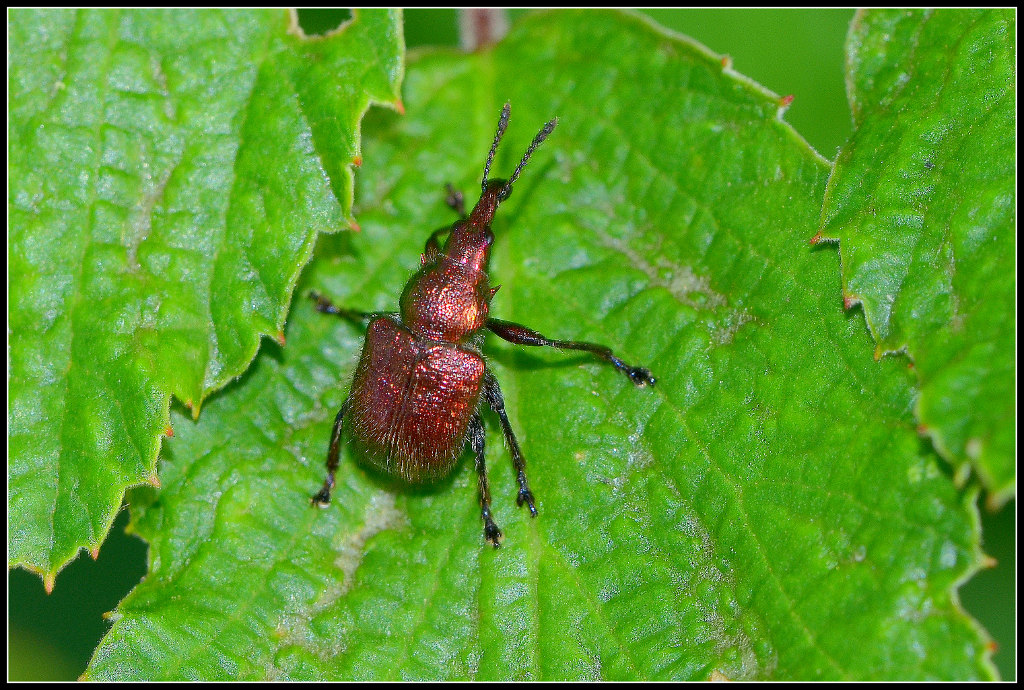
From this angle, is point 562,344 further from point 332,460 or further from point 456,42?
point 456,42

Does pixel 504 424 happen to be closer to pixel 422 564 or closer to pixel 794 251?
pixel 422 564

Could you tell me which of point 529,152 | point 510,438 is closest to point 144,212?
point 529,152

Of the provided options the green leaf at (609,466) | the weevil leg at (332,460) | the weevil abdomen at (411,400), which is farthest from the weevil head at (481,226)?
the weevil leg at (332,460)

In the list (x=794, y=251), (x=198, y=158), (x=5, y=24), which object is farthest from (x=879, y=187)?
(x=5, y=24)

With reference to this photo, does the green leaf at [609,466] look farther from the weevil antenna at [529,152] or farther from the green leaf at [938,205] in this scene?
the green leaf at [938,205]

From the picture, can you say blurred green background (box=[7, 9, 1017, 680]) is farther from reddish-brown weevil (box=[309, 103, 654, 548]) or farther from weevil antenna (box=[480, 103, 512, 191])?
reddish-brown weevil (box=[309, 103, 654, 548])

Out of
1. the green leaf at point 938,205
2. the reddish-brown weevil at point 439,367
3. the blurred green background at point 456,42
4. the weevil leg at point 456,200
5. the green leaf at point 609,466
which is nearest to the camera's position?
the green leaf at point 938,205
